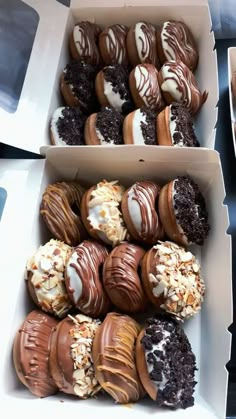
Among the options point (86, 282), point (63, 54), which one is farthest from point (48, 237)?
point (63, 54)

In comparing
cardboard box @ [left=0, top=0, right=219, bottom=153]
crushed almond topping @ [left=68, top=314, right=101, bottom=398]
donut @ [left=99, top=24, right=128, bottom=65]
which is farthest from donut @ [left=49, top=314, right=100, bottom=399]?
donut @ [left=99, top=24, right=128, bottom=65]

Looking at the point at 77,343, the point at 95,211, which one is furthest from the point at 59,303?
the point at 95,211

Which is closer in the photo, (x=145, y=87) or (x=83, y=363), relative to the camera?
(x=83, y=363)

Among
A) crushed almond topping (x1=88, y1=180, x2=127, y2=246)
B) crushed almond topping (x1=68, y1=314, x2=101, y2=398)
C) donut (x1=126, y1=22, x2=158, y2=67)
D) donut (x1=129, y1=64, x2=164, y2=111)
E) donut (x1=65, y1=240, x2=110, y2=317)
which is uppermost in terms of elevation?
donut (x1=126, y1=22, x2=158, y2=67)

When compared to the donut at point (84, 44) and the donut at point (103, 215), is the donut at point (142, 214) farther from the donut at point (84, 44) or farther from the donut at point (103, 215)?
the donut at point (84, 44)

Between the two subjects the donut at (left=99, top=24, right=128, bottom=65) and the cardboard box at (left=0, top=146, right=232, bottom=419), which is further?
the donut at (left=99, top=24, right=128, bottom=65)

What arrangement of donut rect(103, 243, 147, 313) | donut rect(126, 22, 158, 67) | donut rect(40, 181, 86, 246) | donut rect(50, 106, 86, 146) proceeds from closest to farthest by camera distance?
donut rect(103, 243, 147, 313) < donut rect(40, 181, 86, 246) < donut rect(50, 106, 86, 146) < donut rect(126, 22, 158, 67)

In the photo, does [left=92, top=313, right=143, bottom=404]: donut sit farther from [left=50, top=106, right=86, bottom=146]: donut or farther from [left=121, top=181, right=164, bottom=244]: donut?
[left=50, top=106, right=86, bottom=146]: donut

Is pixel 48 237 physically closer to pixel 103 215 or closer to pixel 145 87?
pixel 103 215
